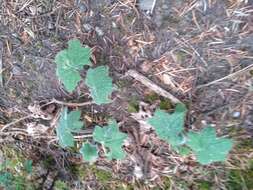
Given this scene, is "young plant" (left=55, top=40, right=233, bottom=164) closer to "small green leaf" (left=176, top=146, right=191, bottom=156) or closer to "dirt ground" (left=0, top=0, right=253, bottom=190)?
"small green leaf" (left=176, top=146, right=191, bottom=156)

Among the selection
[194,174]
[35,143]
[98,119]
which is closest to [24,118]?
[35,143]

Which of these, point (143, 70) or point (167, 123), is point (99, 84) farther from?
point (167, 123)

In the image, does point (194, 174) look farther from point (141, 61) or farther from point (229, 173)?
point (141, 61)

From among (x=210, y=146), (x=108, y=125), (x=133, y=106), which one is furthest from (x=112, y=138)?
(x=210, y=146)

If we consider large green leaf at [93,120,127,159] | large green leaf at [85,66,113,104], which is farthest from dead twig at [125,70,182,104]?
large green leaf at [93,120,127,159]

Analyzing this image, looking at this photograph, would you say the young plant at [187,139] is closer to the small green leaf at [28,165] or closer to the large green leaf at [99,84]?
the large green leaf at [99,84]

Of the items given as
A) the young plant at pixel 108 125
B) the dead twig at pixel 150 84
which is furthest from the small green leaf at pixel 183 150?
the dead twig at pixel 150 84
